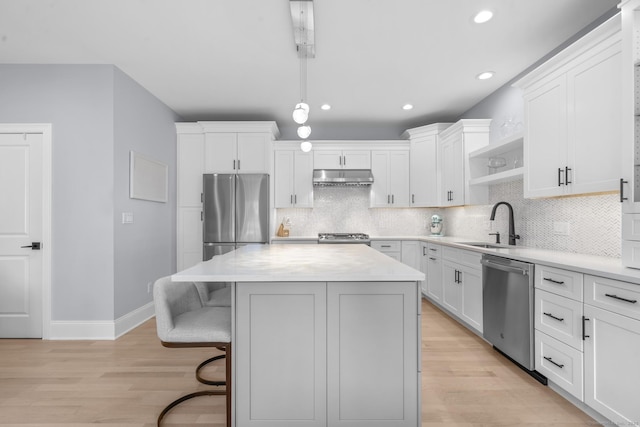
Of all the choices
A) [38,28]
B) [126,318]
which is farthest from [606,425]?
[38,28]

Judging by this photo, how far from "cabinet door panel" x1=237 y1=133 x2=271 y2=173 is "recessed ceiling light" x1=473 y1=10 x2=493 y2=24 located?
2.99 meters

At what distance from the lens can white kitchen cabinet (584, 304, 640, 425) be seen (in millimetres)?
1616

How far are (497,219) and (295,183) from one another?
2.86m

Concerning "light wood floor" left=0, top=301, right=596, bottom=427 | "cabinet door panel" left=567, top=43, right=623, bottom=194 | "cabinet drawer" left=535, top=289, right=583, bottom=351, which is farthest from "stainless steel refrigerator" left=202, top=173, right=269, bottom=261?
"cabinet door panel" left=567, top=43, right=623, bottom=194

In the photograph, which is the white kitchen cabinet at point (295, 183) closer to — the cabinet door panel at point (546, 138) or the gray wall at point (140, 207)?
the gray wall at point (140, 207)

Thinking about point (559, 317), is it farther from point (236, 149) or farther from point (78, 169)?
point (78, 169)

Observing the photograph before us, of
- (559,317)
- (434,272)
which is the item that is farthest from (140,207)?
(559,317)

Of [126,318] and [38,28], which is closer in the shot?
[38,28]

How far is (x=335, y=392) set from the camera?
164cm

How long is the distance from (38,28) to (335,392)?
361 cm

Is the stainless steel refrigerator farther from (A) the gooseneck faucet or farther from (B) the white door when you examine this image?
(A) the gooseneck faucet

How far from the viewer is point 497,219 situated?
3811 millimetres

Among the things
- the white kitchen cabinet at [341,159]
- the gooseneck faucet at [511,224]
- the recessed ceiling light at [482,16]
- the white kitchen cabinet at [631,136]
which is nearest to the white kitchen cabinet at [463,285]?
the gooseneck faucet at [511,224]

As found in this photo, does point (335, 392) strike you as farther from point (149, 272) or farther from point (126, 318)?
point (149, 272)
